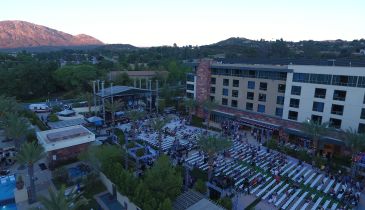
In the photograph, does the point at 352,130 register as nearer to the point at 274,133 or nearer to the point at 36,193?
the point at 274,133

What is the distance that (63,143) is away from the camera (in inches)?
1363

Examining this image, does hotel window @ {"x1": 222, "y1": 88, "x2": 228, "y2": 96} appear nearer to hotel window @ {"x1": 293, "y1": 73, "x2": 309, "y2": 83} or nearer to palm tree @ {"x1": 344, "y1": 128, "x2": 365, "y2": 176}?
hotel window @ {"x1": 293, "y1": 73, "x2": 309, "y2": 83}

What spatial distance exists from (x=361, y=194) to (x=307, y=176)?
5.82 meters

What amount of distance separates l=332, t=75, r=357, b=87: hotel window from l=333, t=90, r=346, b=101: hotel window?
1.23m

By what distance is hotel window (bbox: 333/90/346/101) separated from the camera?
3832 cm

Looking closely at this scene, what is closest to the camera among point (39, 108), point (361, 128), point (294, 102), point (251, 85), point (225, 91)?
point (361, 128)

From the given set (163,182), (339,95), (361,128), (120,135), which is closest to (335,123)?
(361,128)

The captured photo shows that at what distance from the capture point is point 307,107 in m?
42.5

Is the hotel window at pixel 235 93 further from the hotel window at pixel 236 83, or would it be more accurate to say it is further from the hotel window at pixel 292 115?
the hotel window at pixel 292 115

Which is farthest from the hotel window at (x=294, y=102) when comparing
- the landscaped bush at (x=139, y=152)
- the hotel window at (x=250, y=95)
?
the landscaped bush at (x=139, y=152)

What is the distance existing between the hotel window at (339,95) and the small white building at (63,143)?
1506 inches

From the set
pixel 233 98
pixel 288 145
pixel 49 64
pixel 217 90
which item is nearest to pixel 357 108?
pixel 288 145

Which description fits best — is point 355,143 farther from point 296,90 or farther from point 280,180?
point 296,90

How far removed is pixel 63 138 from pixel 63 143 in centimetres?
86
